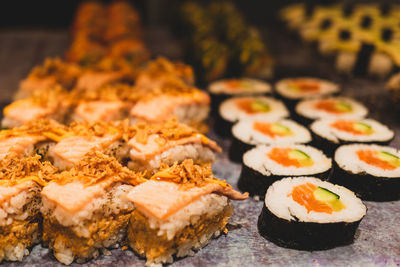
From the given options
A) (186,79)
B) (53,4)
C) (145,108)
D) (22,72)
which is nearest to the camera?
(145,108)

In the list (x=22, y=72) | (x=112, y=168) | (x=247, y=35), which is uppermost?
(x=247, y=35)

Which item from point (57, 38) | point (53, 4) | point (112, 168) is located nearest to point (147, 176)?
point (112, 168)

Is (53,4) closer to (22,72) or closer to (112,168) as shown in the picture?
(22,72)

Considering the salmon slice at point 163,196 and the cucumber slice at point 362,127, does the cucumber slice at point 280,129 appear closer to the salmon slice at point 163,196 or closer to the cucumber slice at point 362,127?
the cucumber slice at point 362,127

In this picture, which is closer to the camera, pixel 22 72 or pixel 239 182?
pixel 239 182

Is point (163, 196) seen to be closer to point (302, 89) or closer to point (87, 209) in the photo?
point (87, 209)

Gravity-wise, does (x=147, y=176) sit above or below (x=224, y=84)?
below

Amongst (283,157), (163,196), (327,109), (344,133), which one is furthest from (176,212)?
(327,109)

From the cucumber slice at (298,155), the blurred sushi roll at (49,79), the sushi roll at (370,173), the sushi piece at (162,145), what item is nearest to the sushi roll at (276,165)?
the cucumber slice at (298,155)
